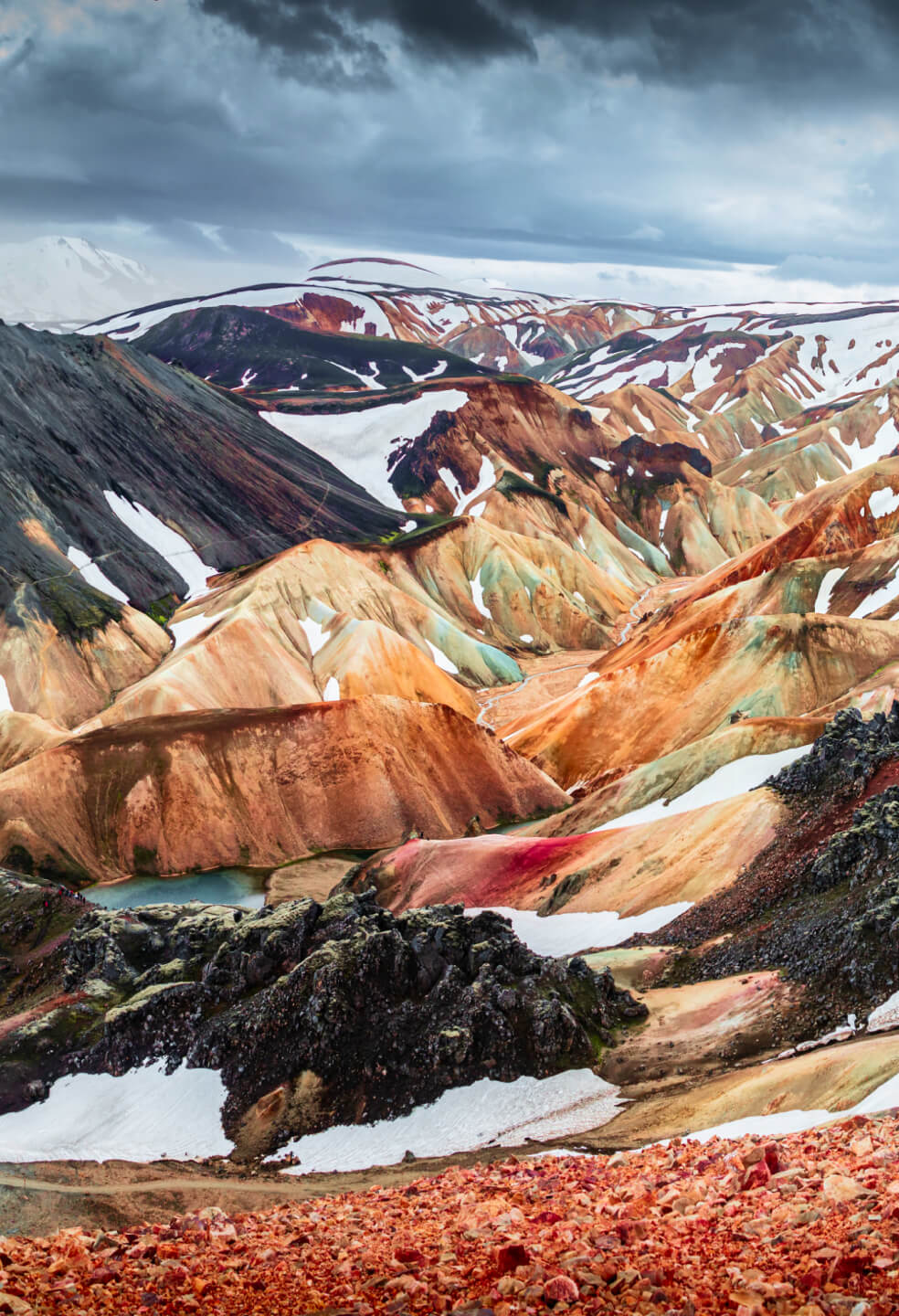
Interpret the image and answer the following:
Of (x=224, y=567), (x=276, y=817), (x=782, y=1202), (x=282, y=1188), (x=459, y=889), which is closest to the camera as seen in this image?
(x=782, y=1202)

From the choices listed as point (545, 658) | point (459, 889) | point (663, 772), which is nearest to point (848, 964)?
point (459, 889)

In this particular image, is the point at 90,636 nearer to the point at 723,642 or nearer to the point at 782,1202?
the point at 723,642

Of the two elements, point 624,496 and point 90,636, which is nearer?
point 90,636

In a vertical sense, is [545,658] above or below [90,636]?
below

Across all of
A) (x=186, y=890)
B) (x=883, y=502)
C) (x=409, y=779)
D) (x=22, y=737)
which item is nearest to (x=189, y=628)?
(x=22, y=737)

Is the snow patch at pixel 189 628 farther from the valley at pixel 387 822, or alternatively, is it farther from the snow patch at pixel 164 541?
the snow patch at pixel 164 541

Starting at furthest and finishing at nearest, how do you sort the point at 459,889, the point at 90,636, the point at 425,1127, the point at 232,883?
1. the point at 90,636
2. the point at 232,883
3. the point at 459,889
4. the point at 425,1127

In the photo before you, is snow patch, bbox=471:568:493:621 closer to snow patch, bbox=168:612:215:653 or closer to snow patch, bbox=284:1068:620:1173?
snow patch, bbox=168:612:215:653
